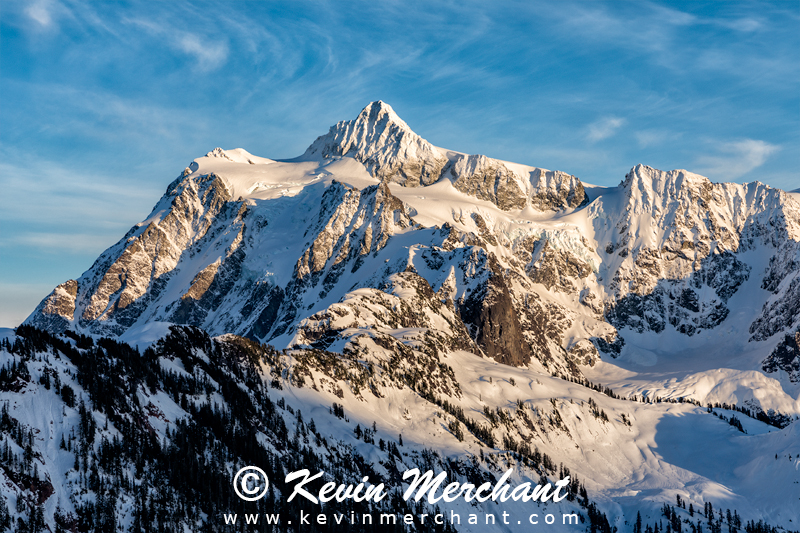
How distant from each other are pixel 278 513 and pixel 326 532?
36.3 ft

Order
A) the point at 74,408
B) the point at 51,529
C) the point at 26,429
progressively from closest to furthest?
the point at 51,529, the point at 26,429, the point at 74,408

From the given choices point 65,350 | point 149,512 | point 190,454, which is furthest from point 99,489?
point 65,350

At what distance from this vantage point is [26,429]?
131m

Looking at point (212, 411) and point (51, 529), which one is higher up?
point (212, 411)

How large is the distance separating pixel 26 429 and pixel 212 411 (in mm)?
59014

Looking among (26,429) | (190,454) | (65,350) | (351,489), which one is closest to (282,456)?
(351,489)

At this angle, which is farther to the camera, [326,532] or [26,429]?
[326,532]

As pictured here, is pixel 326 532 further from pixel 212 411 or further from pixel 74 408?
pixel 74 408

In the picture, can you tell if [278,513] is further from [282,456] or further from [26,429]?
[26,429]

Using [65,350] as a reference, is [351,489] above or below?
below

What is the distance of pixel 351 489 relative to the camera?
19550 cm

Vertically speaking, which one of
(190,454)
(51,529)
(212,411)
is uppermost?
(212,411)

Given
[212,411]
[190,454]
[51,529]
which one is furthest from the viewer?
[212,411]

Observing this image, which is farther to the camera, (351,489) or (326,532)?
(351,489)
